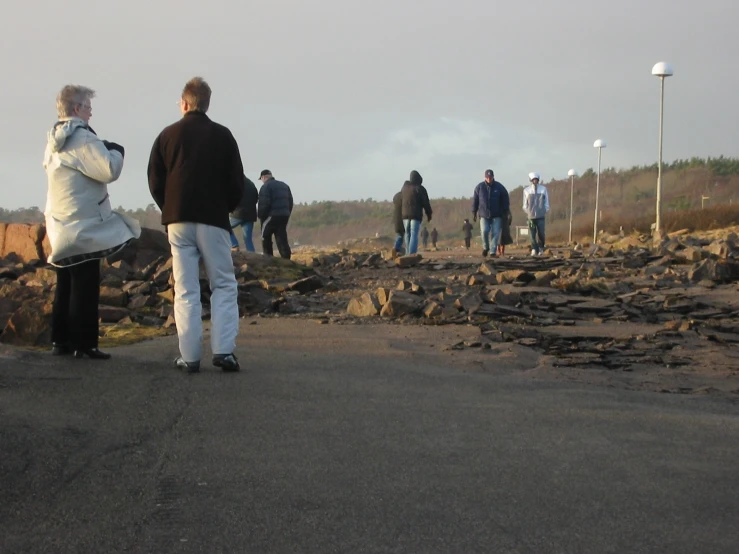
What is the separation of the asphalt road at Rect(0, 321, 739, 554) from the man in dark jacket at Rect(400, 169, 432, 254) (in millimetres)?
14586

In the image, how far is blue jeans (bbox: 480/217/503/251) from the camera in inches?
890

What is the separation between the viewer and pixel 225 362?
22.5 feet

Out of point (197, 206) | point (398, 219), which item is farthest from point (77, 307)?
point (398, 219)

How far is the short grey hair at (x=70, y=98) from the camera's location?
6891 mm

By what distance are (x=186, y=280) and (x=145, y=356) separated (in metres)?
0.90

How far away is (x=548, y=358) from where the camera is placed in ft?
26.8

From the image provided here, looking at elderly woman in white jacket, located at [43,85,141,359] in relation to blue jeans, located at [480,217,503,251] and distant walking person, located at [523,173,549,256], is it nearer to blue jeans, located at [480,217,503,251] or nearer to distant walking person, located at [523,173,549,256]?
blue jeans, located at [480,217,503,251]

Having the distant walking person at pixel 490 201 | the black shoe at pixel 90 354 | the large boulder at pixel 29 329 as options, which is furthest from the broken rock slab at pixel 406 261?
the black shoe at pixel 90 354

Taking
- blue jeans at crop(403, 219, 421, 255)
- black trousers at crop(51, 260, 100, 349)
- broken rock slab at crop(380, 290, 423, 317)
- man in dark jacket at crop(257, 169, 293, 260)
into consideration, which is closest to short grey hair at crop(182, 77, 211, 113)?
black trousers at crop(51, 260, 100, 349)

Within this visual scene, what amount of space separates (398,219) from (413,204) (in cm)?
127

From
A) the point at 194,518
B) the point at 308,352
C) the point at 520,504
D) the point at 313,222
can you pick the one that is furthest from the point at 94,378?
the point at 313,222

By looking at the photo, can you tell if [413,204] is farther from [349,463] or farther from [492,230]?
[349,463]

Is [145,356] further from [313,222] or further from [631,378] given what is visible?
[313,222]

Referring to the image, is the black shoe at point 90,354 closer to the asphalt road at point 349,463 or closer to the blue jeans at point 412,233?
the asphalt road at point 349,463
